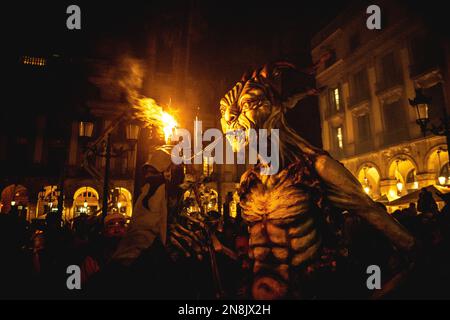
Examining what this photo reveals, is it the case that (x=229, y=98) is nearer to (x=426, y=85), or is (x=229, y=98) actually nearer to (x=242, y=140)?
(x=242, y=140)

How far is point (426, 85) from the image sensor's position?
21891mm

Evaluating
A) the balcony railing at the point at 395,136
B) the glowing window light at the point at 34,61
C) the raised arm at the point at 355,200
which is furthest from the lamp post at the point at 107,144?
the glowing window light at the point at 34,61

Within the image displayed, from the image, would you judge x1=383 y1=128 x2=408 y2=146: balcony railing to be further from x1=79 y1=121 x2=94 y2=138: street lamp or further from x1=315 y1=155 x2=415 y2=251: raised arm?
x1=315 y1=155 x2=415 y2=251: raised arm

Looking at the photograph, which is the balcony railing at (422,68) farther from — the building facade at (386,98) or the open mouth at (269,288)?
the open mouth at (269,288)

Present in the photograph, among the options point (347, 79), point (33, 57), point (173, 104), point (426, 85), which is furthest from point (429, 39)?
point (33, 57)

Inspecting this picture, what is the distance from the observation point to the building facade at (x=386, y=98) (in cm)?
2092

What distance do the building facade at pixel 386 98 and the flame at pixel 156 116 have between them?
18.4m

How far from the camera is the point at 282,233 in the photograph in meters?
1.69

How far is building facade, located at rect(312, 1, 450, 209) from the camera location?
20922 mm

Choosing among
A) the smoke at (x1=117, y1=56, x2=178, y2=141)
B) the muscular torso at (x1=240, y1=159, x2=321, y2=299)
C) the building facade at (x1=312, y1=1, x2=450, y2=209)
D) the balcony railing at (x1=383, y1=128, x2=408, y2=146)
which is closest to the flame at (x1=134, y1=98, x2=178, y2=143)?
the smoke at (x1=117, y1=56, x2=178, y2=141)

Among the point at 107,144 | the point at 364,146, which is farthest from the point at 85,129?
the point at 364,146

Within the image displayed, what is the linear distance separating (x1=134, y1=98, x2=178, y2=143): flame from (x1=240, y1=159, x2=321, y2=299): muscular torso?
1865mm

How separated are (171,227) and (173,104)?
5.81ft

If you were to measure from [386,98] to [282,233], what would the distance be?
28.0m
